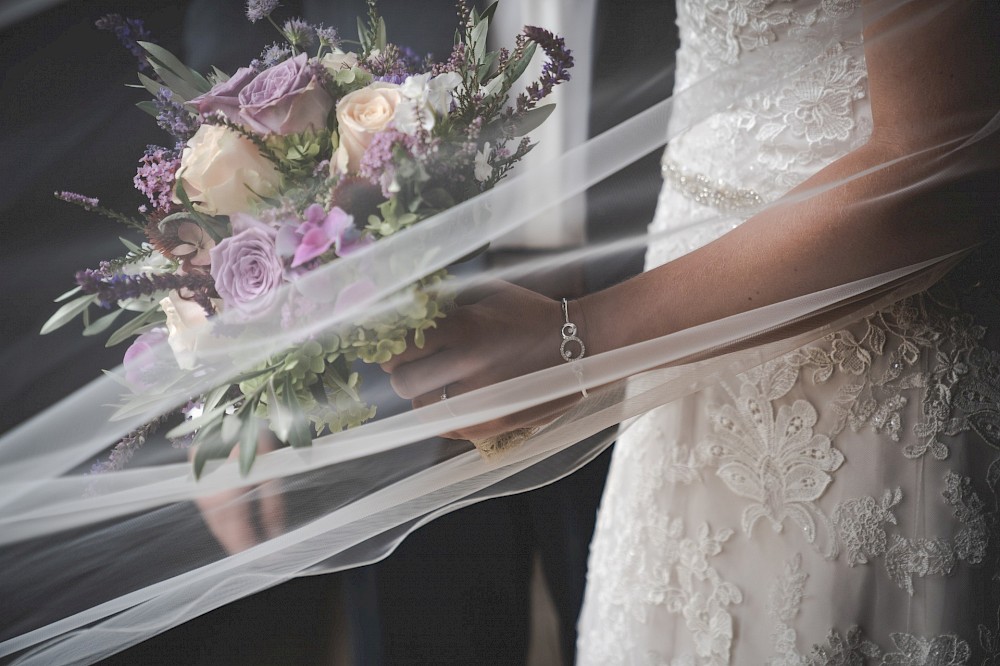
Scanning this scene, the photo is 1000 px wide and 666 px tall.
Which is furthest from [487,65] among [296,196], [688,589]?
[688,589]

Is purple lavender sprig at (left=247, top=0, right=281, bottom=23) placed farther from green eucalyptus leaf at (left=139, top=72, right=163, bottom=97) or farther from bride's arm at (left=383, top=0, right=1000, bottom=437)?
bride's arm at (left=383, top=0, right=1000, bottom=437)

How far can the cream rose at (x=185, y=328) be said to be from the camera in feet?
2.08

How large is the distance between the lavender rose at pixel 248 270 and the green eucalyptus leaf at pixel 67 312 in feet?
0.60

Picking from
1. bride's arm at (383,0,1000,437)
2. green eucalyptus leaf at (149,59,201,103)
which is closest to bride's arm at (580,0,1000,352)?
bride's arm at (383,0,1000,437)

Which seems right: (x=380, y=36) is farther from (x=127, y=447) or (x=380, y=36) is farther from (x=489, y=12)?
(x=127, y=447)

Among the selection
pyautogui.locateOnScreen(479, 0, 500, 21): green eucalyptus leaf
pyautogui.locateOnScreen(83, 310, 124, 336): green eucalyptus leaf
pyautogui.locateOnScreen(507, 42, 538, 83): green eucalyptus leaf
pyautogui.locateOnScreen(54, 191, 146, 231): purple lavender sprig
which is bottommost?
pyautogui.locateOnScreen(83, 310, 124, 336): green eucalyptus leaf

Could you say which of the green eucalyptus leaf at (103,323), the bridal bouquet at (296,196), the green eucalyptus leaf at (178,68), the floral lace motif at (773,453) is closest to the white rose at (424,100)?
→ the bridal bouquet at (296,196)

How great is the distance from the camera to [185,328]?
643mm

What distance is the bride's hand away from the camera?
0.68 metres

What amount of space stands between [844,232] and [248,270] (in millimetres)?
549

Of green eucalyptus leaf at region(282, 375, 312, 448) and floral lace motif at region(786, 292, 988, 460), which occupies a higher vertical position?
floral lace motif at region(786, 292, 988, 460)

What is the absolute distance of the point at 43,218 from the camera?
2.45 feet

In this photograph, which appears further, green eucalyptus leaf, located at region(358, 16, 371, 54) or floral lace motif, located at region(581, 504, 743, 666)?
floral lace motif, located at region(581, 504, 743, 666)

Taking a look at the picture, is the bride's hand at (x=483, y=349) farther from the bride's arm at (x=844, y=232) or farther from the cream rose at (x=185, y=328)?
the cream rose at (x=185, y=328)
